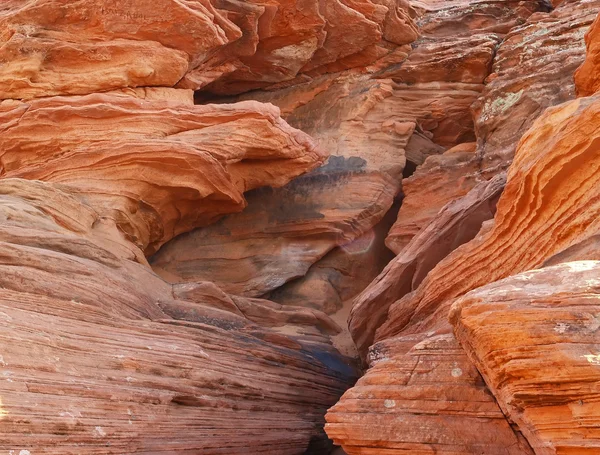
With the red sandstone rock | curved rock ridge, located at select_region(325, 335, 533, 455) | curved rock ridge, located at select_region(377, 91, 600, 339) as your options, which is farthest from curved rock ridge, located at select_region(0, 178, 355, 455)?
the red sandstone rock

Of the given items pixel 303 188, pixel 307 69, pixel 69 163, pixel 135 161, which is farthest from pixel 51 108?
pixel 307 69

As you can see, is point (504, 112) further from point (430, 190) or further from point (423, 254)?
point (423, 254)

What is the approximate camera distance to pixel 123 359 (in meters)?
9.48

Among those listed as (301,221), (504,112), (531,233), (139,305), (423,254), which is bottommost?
(301,221)

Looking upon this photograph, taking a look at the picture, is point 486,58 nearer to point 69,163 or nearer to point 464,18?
point 464,18

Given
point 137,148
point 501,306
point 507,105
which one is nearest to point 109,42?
point 137,148

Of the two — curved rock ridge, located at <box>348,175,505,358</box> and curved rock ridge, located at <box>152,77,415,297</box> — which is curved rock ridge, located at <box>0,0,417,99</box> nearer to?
curved rock ridge, located at <box>152,77,415,297</box>

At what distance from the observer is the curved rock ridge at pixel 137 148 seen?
14883 millimetres

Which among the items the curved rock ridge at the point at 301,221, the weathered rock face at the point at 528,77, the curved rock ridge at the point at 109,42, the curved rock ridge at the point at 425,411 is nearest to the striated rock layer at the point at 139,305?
the curved rock ridge at the point at 109,42

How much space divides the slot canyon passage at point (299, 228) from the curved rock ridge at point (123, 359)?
4 centimetres

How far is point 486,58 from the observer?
20.4 m

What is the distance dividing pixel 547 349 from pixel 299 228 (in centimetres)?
1167

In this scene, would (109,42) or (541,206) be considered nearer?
(541,206)

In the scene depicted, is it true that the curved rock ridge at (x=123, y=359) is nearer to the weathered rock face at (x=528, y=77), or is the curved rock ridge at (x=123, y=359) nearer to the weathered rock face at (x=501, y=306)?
the weathered rock face at (x=501, y=306)
